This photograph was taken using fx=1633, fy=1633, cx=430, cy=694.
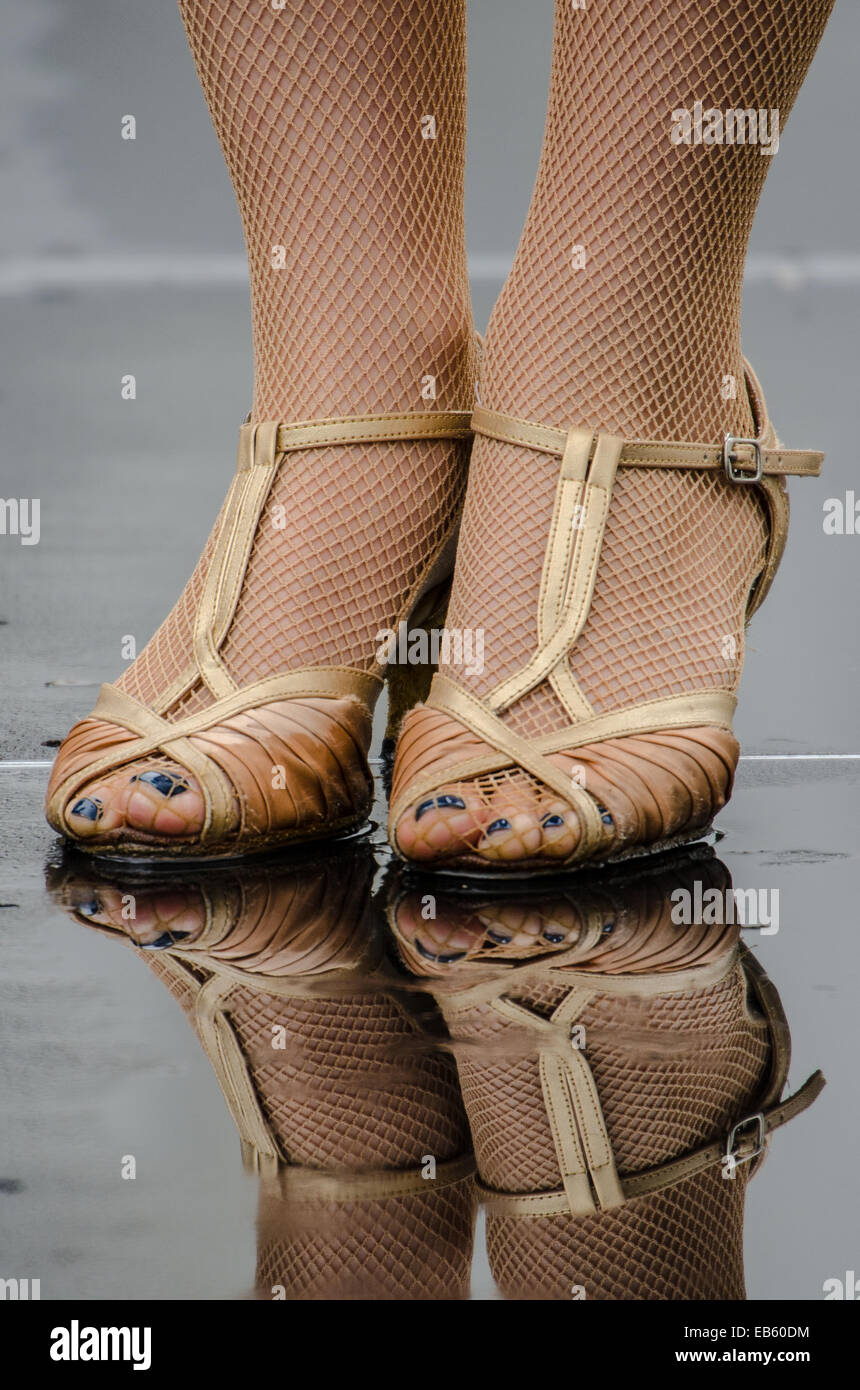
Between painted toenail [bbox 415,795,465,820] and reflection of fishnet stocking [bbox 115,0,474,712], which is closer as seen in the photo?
painted toenail [bbox 415,795,465,820]

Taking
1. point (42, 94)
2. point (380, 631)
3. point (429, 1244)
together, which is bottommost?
point (429, 1244)

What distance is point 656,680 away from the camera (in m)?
0.85

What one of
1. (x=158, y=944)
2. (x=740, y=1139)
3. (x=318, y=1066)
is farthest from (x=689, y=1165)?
(x=158, y=944)

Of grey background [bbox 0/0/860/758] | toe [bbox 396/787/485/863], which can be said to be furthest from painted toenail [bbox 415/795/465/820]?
grey background [bbox 0/0/860/758]

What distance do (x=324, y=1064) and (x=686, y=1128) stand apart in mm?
131

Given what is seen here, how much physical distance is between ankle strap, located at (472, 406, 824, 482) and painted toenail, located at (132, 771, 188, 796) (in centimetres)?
26

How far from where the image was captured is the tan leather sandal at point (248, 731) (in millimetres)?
828

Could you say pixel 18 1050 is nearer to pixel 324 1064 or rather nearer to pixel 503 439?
pixel 324 1064

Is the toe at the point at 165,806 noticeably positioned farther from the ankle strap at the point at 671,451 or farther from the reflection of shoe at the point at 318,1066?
the ankle strap at the point at 671,451

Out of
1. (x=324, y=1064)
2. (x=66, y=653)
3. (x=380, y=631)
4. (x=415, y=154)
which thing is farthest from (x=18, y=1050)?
(x=66, y=653)

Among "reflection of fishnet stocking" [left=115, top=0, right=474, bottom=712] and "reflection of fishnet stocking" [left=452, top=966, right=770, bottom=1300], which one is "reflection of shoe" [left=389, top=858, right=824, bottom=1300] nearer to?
"reflection of fishnet stocking" [left=452, top=966, right=770, bottom=1300]

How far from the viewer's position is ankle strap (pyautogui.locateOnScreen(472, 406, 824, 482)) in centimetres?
88

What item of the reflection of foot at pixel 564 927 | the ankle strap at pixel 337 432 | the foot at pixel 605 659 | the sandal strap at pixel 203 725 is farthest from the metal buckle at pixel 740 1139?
the ankle strap at pixel 337 432

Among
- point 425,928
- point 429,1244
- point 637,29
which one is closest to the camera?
point 429,1244
